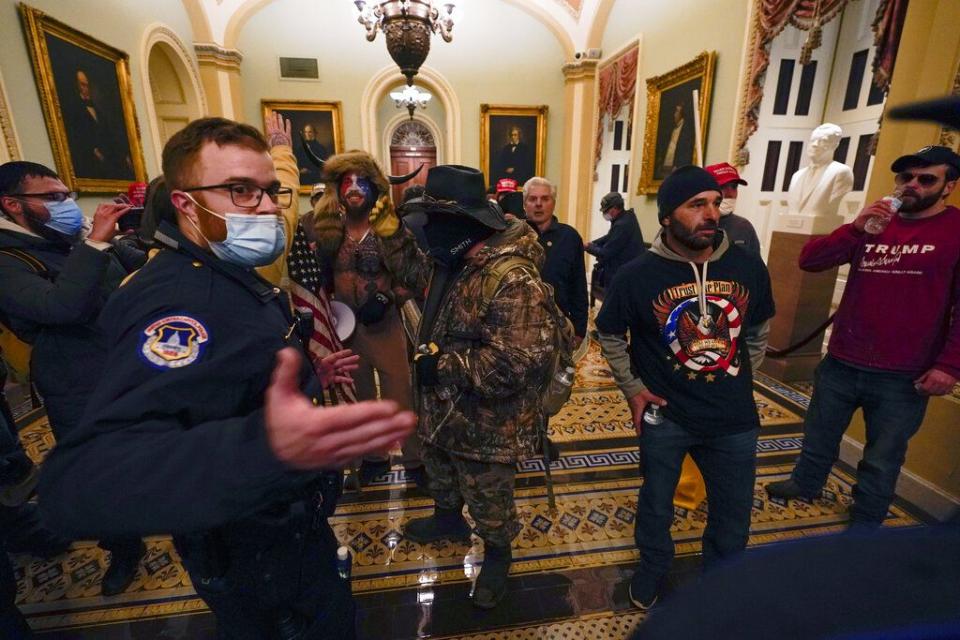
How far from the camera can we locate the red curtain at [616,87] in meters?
7.75

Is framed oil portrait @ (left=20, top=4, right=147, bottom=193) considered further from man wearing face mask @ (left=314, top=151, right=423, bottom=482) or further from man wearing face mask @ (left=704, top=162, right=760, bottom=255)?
man wearing face mask @ (left=704, top=162, right=760, bottom=255)

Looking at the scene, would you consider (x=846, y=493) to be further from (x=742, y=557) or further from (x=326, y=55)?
(x=326, y=55)

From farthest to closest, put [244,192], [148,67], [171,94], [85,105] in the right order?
[171,94] → [148,67] → [85,105] → [244,192]

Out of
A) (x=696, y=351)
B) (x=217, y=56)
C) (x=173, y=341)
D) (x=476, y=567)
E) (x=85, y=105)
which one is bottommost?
(x=476, y=567)

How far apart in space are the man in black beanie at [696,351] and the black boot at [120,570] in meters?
2.65

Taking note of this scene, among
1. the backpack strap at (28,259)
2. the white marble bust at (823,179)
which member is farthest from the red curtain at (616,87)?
the backpack strap at (28,259)

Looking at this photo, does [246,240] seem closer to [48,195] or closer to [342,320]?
[342,320]

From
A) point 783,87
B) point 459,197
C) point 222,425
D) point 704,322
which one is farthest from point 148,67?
point 783,87

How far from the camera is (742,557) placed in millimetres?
464

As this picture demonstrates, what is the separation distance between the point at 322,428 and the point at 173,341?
0.44 m

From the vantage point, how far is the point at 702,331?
180 centimetres

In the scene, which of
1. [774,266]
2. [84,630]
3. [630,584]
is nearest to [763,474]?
[630,584]

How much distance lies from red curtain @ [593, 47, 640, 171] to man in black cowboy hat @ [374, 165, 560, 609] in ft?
24.6

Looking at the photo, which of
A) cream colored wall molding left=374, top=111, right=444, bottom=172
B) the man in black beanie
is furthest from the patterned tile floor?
cream colored wall molding left=374, top=111, right=444, bottom=172
